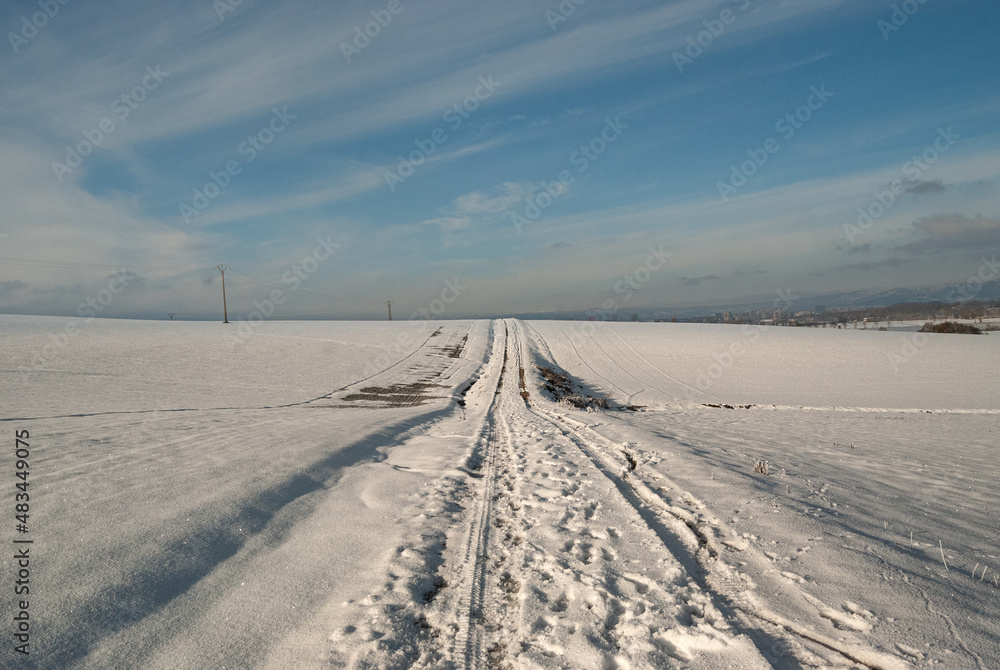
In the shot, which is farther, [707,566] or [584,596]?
[707,566]

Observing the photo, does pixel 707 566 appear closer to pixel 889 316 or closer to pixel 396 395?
pixel 396 395

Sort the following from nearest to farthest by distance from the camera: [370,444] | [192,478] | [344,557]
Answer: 1. [344,557]
2. [192,478]
3. [370,444]

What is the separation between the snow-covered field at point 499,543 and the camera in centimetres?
333

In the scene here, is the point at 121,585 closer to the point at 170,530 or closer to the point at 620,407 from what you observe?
the point at 170,530

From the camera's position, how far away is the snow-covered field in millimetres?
3326

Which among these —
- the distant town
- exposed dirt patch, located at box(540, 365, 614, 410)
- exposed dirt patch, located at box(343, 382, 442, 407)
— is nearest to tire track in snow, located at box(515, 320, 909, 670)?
exposed dirt patch, located at box(540, 365, 614, 410)

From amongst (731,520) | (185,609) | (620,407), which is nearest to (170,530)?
(185,609)

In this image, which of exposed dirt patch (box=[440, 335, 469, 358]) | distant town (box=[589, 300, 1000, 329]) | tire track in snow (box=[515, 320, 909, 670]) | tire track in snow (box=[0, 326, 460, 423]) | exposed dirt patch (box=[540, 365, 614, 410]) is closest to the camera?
tire track in snow (box=[515, 320, 909, 670])

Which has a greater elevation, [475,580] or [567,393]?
[475,580]

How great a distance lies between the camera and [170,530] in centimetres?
491

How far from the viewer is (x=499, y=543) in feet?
16.6

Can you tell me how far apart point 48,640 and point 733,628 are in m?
4.78

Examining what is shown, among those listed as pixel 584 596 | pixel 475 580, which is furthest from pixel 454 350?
pixel 584 596

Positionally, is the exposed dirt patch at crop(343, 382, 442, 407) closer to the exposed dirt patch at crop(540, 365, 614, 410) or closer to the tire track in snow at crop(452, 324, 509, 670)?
the exposed dirt patch at crop(540, 365, 614, 410)
